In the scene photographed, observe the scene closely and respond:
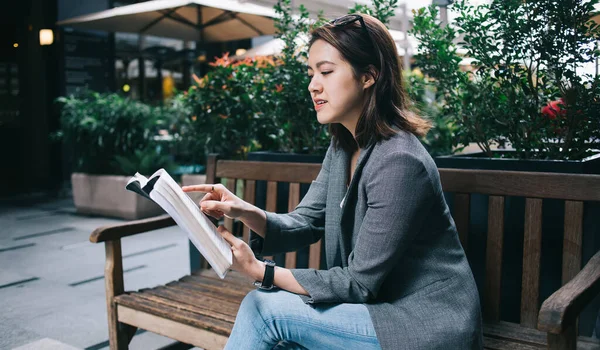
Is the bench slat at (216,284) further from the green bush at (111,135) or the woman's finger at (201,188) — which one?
the green bush at (111,135)

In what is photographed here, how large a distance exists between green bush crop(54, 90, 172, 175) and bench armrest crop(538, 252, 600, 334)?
610 cm

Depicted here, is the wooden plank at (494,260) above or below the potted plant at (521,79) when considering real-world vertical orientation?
below

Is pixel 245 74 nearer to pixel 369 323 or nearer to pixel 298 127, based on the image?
pixel 298 127

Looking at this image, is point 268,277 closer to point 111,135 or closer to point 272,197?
point 272,197

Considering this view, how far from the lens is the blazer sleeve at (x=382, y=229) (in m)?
1.41

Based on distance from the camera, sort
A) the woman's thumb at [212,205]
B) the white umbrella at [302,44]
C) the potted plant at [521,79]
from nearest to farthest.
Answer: the woman's thumb at [212,205] < the potted plant at [521,79] < the white umbrella at [302,44]

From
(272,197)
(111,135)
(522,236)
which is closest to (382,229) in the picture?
(522,236)

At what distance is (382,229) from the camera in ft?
4.64

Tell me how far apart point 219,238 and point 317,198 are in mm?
545

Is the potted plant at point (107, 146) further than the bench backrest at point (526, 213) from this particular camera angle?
Yes

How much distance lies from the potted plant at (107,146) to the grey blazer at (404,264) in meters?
5.58

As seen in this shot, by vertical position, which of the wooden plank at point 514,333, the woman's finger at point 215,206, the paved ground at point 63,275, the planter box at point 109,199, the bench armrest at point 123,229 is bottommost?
the paved ground at point 63,275

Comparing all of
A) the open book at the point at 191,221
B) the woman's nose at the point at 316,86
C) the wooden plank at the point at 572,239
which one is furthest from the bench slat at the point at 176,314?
the wooden plank at the point at 572,239

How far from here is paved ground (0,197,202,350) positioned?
3053 mm
